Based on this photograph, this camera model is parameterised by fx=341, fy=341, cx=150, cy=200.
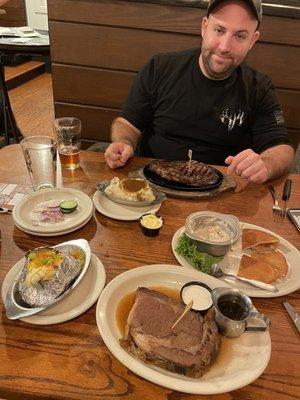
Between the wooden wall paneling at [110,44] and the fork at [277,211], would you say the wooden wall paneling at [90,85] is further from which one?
the fork at [277,211]

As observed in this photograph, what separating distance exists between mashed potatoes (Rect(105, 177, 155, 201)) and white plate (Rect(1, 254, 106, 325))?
0.39 m

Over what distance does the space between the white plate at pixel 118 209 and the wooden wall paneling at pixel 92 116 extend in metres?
2.05

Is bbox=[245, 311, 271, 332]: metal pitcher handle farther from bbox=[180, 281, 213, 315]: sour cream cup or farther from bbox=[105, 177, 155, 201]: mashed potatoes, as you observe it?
bbox=[105, 177, 155, 201]: mashed potatoes

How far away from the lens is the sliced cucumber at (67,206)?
1.31 metres

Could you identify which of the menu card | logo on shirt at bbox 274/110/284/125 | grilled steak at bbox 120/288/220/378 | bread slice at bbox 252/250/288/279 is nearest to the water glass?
the menu card

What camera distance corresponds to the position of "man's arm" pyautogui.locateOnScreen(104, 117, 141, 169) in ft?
5.54

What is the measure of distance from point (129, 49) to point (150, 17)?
1.02ft

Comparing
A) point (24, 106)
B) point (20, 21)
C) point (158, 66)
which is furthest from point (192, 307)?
point (20, 21)

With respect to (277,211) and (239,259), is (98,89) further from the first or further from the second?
(239,259)

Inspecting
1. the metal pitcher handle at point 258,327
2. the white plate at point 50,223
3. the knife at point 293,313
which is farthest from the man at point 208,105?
the metal pitcher handle at point 258,327

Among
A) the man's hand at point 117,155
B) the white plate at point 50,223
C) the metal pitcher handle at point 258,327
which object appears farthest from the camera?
the man's hand at point 117,155

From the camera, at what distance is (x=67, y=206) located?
1.32 m

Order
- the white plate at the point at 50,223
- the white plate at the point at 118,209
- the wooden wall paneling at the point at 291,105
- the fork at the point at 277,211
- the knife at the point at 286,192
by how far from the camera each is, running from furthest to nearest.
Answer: the wooden wall paneling at the point at 291,105 → the knife at the point at 286,192 → the fork at the point at 277,211 → the white plate at the point at 118,209 → the white plate at the point at 50,223

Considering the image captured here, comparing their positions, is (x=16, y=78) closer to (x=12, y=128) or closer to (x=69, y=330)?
(x=12, y=128)
